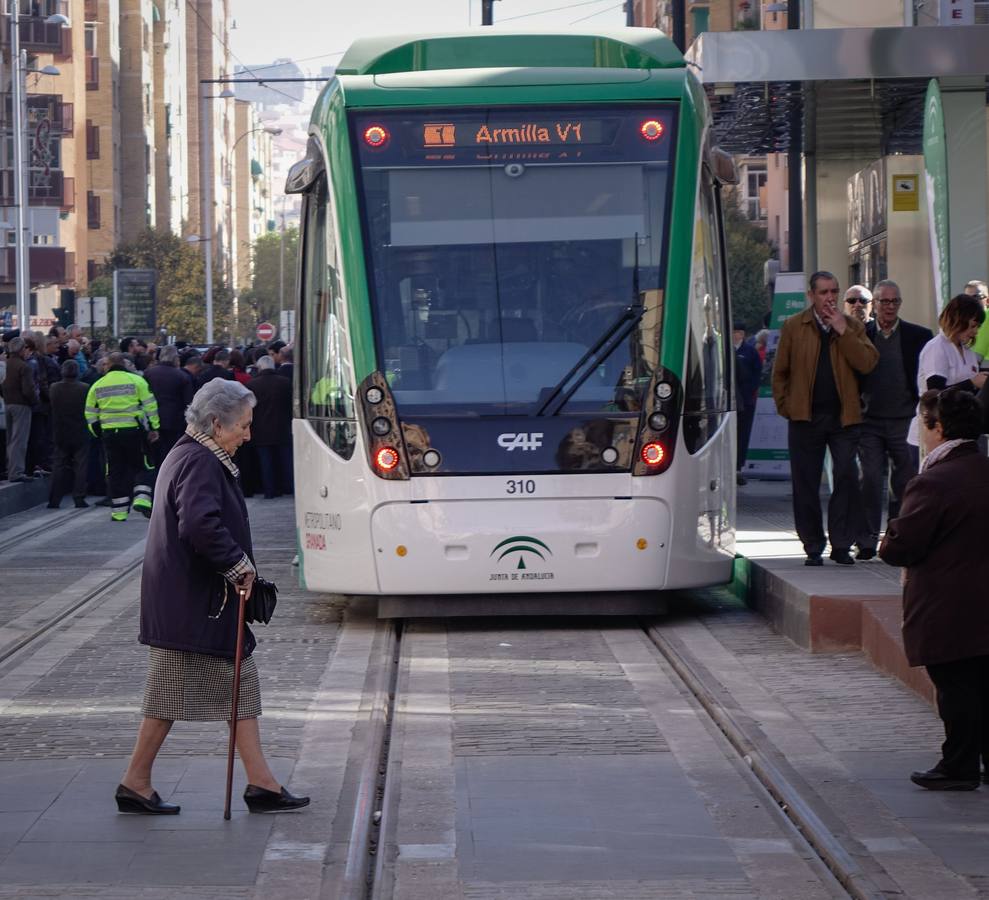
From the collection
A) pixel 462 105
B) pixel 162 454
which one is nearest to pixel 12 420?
pixel 162 454

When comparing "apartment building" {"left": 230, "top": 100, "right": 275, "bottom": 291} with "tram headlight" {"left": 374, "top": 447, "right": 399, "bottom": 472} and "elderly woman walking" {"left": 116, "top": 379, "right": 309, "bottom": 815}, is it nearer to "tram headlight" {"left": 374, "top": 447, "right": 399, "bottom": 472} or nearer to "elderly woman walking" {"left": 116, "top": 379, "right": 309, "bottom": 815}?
"tram headlight" {"left": 374, "top": 447, "right": 399, "bottom": 472}

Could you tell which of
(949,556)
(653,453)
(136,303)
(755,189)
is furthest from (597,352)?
(755,189)

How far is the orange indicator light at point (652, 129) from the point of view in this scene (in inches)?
504

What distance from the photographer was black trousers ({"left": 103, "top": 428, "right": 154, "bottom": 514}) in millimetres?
22891

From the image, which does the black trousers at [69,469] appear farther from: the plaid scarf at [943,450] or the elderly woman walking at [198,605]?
the plaid scarf at [943,450]

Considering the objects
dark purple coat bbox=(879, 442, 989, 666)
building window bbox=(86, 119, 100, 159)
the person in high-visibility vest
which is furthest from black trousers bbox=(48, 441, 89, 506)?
building window bbox=(86, 119, 100, 159)

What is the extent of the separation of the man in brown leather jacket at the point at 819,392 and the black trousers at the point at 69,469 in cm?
1288

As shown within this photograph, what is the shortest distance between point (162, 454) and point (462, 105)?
43.0ft

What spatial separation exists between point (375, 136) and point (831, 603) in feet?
13.0

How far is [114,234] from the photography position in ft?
276

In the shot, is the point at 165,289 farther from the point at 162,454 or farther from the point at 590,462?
the point at 590,462

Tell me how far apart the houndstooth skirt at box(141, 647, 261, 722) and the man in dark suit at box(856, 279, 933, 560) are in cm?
696

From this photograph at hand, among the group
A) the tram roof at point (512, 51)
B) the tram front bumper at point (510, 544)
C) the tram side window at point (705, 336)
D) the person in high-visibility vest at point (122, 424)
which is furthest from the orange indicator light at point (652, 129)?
the person in high-visibility vest at point (122, 424)

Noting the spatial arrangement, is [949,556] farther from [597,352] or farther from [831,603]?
[597,352]
